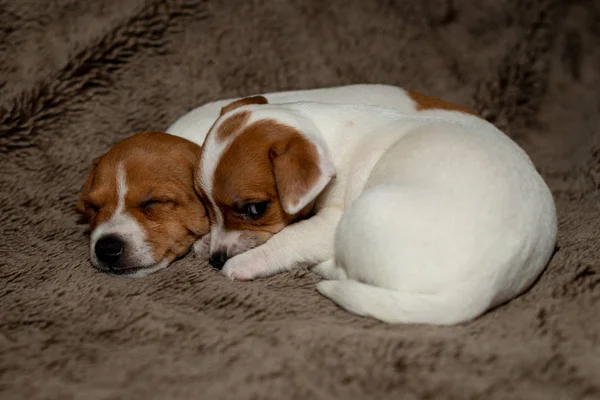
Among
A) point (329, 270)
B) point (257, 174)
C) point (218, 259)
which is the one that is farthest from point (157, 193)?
point (329, 270)

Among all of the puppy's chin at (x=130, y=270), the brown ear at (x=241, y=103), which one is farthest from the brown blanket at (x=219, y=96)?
the brown ear at (x=241, y=103)

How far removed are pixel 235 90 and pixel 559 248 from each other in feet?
6.14

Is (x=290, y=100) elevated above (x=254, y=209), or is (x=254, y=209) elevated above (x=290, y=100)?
(x=290, y=100)

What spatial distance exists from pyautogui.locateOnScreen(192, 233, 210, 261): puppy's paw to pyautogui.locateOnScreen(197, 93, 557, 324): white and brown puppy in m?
0.14

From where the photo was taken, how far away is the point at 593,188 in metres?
3.66

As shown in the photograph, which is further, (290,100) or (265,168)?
(290,100)

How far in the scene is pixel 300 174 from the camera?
2.66 metres

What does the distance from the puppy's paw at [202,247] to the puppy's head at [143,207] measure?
0.8 inches

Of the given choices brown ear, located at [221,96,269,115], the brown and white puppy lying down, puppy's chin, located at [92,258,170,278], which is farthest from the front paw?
brown ear, located at [221,96,269,115]

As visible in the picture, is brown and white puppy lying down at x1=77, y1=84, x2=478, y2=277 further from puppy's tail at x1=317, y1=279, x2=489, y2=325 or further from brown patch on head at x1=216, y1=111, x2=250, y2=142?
puppy's tail at x1=317, y1=279, x2=489, y2=325

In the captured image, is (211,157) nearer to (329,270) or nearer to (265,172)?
(265,172)

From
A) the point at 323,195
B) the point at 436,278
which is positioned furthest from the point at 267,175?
the point at 436,278

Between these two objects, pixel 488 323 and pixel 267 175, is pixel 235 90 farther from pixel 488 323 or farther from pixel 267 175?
pixel 488 323

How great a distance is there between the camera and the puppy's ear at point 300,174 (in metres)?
2.65
